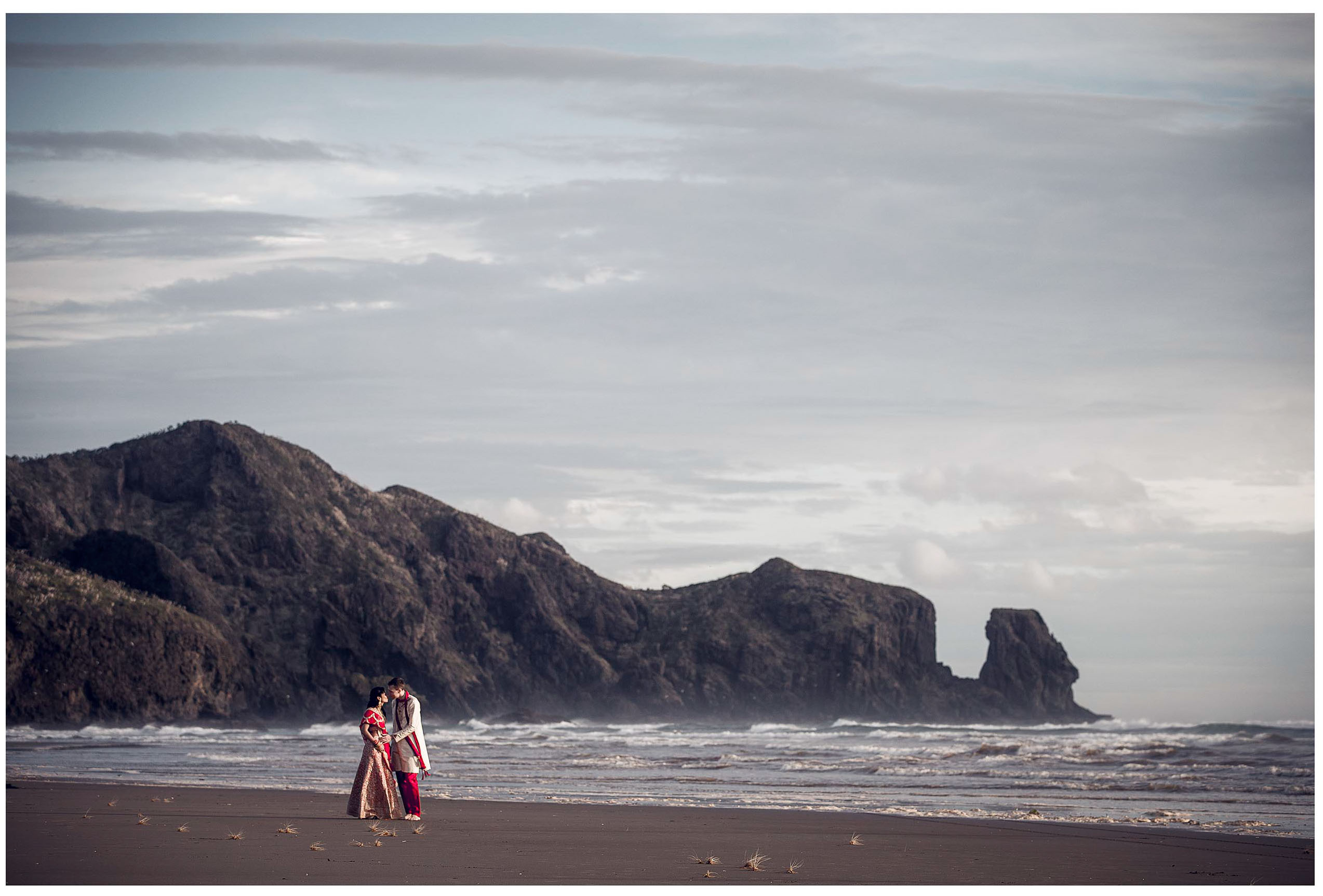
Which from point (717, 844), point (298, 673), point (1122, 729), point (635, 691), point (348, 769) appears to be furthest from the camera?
point (635, 691)

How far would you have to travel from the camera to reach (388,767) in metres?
15.8

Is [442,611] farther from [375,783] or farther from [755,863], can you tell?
[755,863]

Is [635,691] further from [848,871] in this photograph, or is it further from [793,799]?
[848,871]

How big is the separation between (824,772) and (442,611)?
264ft

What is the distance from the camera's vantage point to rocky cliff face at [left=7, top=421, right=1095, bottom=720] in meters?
88.6

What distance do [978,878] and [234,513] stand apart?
97.2 meters

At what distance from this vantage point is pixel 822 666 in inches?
4500

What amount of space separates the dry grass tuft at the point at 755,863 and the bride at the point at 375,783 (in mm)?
5527

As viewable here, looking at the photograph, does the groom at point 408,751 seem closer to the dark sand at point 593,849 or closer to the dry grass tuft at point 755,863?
the dark sand at point 593,849

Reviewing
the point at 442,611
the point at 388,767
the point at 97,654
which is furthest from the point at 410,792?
the point at 442,611

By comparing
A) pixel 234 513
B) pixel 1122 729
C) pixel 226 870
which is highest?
pixel 234 513

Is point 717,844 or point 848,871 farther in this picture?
point 717,844

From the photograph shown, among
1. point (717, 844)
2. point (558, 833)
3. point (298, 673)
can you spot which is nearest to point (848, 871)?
point (717, 844)

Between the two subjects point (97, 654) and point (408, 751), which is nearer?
point (408, 751)
